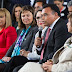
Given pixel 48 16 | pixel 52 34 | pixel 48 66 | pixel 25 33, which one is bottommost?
pixel 48 66

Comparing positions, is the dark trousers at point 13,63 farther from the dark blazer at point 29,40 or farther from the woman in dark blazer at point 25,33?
the woman in dark blazer at point 25,33

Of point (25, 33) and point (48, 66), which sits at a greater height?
point (25, 33)

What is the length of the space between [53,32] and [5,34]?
1476mm

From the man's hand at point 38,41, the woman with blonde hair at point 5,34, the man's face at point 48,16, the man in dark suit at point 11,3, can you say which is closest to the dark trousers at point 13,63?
the man's hand at point 38,41

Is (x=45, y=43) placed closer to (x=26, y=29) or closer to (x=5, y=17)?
(x=26, y=29)

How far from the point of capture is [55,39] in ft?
9.07

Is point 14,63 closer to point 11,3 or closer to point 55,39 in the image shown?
point 55,39

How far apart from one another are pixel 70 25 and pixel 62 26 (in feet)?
1.37

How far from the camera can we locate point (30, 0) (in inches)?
233

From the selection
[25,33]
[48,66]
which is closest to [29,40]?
[25,33]

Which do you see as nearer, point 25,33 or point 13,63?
point 13,63

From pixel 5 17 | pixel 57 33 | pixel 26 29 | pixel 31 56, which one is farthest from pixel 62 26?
pixel 5 17

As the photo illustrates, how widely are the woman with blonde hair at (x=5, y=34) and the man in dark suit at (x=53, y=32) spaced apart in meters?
1.17

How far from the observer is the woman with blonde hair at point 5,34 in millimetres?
4035
